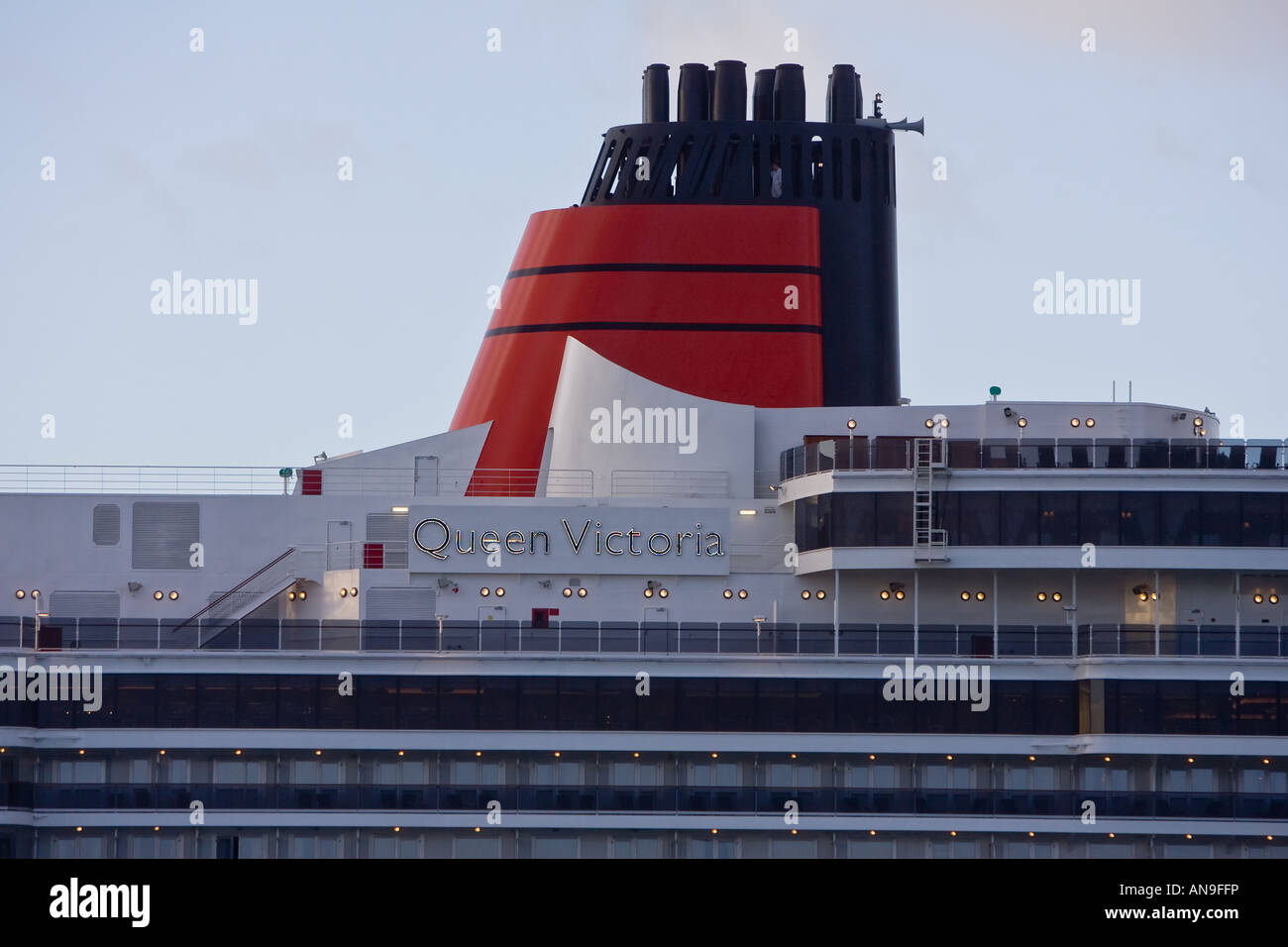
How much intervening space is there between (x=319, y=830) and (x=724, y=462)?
11.9 meters

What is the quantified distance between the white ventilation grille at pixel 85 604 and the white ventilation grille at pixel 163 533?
0.99 meters

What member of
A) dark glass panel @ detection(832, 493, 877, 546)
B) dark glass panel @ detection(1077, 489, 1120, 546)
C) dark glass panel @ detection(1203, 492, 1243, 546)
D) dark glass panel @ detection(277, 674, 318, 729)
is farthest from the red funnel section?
dark glass panel @ detection(1203, 492, 1243, 546)

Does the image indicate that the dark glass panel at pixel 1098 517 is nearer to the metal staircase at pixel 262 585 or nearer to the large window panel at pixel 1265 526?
the large window panel at pixel 1265 526

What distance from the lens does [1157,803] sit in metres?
55.5

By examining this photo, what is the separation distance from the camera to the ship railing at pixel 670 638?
5653cm

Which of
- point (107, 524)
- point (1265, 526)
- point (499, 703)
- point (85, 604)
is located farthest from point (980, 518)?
point (85, 604)

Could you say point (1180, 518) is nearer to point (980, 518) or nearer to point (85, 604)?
point (980, 518)

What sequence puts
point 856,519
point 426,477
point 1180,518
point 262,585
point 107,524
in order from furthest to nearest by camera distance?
point 426,477 → point 107,524 → point 262,585 → point 856,519 → point 1180,518

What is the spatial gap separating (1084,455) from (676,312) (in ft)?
34.0

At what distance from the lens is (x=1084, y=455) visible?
5781cm

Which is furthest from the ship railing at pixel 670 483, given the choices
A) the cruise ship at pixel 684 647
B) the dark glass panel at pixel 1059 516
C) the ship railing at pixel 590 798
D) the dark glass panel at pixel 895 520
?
the ship railing at pixel 590 798
